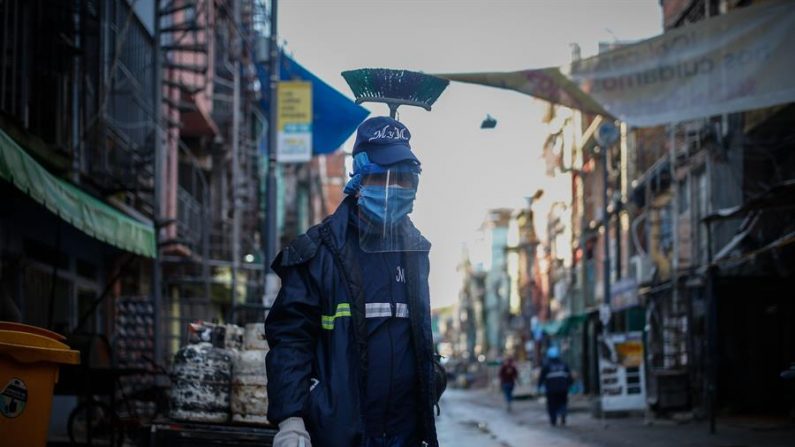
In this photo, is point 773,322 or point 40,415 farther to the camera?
point 773,322

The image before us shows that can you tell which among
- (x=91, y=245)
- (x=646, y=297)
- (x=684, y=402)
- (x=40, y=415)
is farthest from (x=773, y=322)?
(x=40, y=415)

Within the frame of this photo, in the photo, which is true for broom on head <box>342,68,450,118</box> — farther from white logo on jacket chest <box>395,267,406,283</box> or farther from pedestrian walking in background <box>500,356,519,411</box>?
pedestrian walking in background <box>500,356,519,411</box>

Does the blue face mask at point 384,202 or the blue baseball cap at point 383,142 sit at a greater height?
the blue baseball cap at point 383,142

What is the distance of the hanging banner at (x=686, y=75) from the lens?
39.4 ft

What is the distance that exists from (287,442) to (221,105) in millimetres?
29899

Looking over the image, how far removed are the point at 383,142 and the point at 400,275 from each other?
57cm

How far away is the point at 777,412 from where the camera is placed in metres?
25.2

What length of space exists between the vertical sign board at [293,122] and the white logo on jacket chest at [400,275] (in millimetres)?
14905

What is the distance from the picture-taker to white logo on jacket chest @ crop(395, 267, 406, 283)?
15.5 ft

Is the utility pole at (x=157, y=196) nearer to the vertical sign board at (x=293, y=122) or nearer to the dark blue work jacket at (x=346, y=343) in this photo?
the vertical sign board at (x=293, y=122)

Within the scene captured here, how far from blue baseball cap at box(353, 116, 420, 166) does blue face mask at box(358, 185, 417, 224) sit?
12cm

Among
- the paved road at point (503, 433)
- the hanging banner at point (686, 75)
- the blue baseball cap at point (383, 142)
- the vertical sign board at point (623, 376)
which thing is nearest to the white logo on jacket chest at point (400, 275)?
the blue baseball cap at point (383, 142)

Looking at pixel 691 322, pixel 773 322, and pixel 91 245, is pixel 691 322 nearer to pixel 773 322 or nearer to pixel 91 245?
pixel 773 322

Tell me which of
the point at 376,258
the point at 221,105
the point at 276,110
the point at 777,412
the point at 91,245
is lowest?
the point at 777,412
